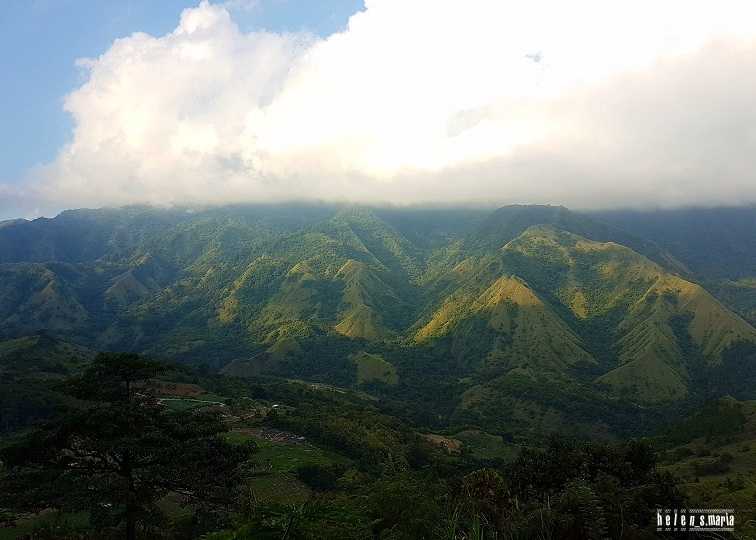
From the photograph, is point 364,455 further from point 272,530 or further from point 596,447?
point 272,530

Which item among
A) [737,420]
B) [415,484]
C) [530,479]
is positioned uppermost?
[415,484]

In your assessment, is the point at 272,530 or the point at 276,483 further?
the point at 276,483

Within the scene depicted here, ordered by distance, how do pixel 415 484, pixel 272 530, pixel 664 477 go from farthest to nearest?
pixel 664 477
pixel 415 484
pixel 272 530

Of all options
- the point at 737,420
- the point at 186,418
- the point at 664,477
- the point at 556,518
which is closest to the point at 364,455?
the point at 664,477

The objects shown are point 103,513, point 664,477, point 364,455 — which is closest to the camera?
point 103,513

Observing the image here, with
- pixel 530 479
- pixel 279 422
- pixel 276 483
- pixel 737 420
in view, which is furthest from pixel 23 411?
pixel 737 420

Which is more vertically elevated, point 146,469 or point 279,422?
point 146,469
